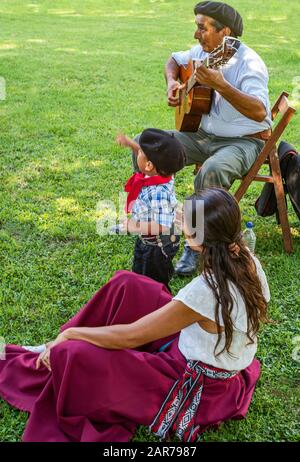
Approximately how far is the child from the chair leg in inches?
46.3

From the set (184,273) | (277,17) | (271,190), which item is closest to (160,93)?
(271,190)

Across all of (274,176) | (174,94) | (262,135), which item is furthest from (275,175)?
(174,94)

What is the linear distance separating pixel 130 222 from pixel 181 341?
99 cm

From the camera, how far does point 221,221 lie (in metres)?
2.46

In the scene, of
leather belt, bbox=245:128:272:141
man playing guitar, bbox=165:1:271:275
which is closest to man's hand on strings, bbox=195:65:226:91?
man playing guitar, bbox=165:1:271:275

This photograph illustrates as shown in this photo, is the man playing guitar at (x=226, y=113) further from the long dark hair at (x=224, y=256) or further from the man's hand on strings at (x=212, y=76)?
the long dark hair at (x=224, y=256)

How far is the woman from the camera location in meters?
2.50

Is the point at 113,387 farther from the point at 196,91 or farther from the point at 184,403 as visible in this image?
the point at 196,91

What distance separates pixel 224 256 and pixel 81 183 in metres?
3.27

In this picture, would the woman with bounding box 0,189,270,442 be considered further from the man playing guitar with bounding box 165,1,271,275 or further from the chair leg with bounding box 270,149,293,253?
the chair leg with bounding box 270,149,293,253

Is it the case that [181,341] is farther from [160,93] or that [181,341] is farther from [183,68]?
[160,93]

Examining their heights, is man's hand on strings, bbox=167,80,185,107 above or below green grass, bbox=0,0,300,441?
above

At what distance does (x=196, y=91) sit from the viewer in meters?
4.40

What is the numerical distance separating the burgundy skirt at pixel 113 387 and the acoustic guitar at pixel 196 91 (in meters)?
1.91
